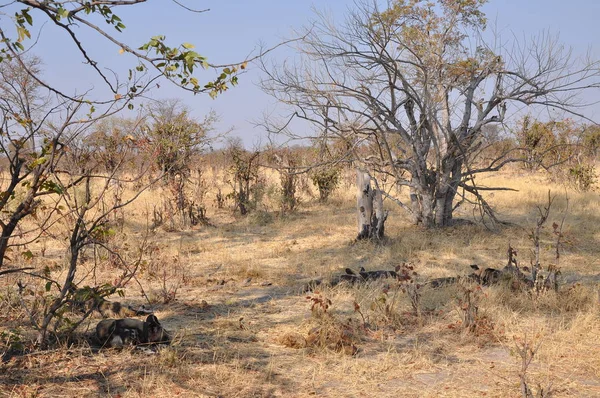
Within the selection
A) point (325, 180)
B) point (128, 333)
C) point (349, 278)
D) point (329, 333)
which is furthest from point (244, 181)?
point (128, 333)

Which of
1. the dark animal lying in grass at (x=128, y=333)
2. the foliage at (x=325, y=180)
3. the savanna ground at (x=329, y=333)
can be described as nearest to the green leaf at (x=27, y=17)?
the savanna ground at (x=329, y=333)

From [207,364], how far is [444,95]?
7296mm

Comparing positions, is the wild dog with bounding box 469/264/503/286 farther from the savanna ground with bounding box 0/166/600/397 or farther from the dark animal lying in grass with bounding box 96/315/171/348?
the dark animal lying in grass with bounding box 96/315/171/348

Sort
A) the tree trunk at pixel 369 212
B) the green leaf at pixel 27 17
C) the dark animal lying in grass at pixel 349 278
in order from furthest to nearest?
the tree trunk at pixel 369 212, the dark animal lying in grass at pixel 349 278, the green leaf at pixel 27 17

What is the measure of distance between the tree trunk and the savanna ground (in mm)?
319

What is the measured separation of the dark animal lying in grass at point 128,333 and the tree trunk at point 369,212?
5.28 meters

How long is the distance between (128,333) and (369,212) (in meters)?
5.58

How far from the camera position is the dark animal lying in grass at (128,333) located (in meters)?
4.19

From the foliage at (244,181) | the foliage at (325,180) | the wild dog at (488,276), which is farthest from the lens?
the foliage at (325,180)

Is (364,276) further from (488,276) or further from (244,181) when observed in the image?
(244,181)

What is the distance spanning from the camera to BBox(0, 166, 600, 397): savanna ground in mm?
3695

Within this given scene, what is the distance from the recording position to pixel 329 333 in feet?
14.9

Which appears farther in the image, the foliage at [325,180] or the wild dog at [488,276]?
the foliage at [325,180]

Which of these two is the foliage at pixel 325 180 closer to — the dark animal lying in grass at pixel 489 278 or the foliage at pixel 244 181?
the foliage at pixel 244 181
